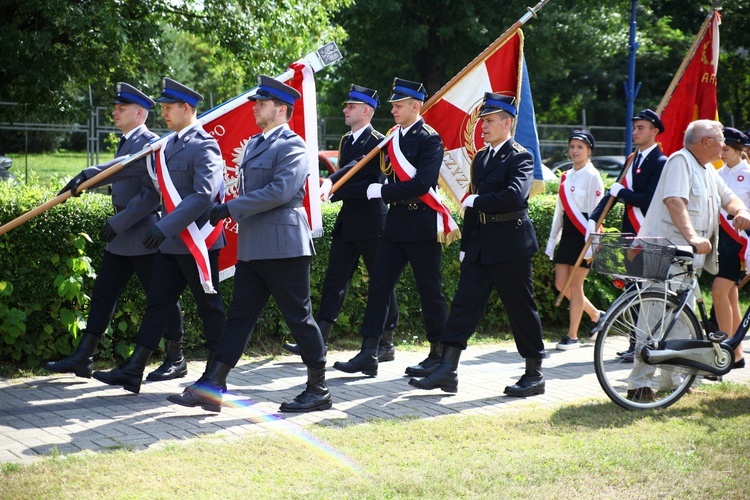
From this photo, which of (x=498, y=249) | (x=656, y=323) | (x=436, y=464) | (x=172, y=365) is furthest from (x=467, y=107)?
(x=436, y=464)

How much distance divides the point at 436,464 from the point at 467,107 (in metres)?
3.84

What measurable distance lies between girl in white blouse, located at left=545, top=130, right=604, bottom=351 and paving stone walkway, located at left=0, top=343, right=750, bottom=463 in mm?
793

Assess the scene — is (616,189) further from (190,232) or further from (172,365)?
(172,365)

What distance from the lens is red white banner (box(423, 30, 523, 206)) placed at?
25.9ft

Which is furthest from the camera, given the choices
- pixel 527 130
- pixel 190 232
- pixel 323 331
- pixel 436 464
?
pixel 527 130

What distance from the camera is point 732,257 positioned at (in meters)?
7.75

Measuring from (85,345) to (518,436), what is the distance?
120 inches

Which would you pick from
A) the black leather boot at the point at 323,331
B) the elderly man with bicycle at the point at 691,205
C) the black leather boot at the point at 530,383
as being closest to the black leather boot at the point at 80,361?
the black leather boot at the point at 323,331

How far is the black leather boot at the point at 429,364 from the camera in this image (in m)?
7.20

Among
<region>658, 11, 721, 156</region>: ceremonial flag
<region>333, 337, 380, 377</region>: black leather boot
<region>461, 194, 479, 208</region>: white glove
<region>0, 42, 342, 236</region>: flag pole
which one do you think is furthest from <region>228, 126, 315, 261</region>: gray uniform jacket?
<region>658, 11, 721, 156</region>: ceremonial flag

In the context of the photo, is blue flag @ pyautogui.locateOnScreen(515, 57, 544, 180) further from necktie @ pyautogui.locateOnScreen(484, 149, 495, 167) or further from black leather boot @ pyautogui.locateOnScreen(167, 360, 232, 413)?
black leather boot @ pyautogui.locateOnScreen(167, 360, 232, 413)

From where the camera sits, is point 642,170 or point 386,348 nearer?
point 642,170

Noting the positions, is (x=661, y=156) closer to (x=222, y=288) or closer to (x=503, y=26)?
(x=222, y=288)

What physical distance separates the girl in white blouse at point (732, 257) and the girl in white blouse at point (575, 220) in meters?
1.13
